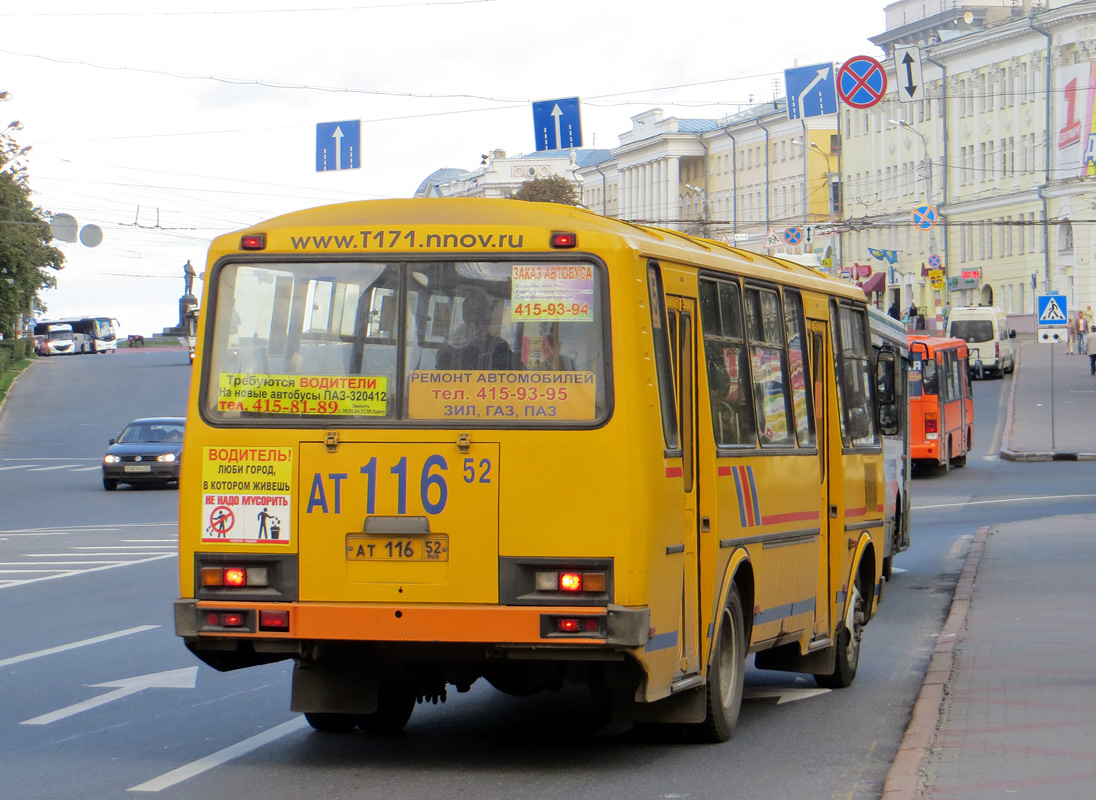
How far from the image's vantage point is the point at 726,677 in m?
9.10

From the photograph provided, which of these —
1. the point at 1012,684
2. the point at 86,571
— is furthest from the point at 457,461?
the point at 86,571

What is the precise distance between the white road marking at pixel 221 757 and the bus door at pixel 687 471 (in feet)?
7.18

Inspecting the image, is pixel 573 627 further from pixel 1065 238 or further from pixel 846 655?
pixel 1065 238

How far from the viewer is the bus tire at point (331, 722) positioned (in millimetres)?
9117

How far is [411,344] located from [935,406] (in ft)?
90.0

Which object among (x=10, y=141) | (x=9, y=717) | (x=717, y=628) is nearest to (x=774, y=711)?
(x=717, y=628)

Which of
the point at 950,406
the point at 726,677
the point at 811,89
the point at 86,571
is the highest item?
the point at 811,89

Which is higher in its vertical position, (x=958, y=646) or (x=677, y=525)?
(x=677, y=525)

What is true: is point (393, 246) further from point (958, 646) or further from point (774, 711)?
point (958, 646)

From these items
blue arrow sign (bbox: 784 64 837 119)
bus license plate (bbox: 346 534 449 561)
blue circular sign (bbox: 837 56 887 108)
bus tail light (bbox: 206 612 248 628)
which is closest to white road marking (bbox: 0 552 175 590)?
bus tail light (bbox: 206 612 248 628)

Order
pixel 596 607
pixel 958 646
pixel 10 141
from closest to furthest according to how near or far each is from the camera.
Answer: pixel 596 607
pixel 958 646
pixel 10 141

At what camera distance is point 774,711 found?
407 inches

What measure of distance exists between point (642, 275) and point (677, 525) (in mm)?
1140

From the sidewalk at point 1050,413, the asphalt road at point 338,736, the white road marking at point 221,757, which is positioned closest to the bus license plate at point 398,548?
the asphalt road at point 338,736
